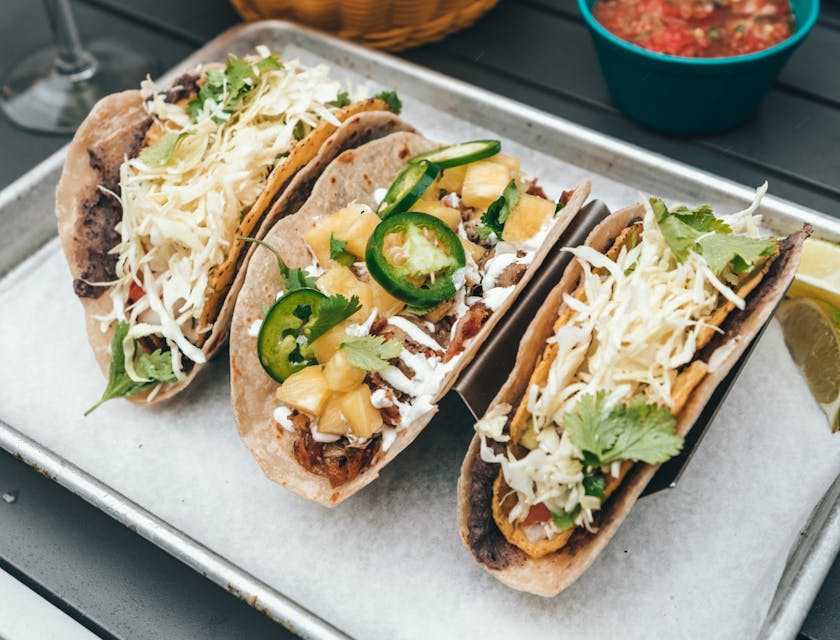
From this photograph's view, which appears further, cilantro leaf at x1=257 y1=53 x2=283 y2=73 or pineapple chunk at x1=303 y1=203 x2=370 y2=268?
cilantro leaf at x1=257 y1=53 x2=283 y2=73

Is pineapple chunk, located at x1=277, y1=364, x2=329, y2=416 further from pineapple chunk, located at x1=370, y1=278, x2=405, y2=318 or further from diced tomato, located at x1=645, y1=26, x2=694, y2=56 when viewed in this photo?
diced tomato, located at x1=645, y1=26, x2=694, y2=56

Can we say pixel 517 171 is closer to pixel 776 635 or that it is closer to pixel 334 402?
pixel 334 402

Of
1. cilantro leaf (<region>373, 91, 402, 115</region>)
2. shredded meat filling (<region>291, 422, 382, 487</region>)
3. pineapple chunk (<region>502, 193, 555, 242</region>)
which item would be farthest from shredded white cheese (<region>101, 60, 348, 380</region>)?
pineapple chunk (<region>502, 193, 555, 242</region>)

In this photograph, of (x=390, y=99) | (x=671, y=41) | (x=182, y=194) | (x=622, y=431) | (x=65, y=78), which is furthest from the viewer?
(x=65, y=78)

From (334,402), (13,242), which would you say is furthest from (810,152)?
(13,242)

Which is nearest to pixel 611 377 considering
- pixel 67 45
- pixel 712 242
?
pixel 712 242

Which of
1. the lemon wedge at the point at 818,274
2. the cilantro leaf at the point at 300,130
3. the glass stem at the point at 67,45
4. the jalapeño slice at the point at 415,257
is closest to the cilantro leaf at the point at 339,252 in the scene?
the jalapeño slice at the point at 415,257

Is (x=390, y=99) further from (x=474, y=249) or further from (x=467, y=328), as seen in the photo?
(x=467, y=328)

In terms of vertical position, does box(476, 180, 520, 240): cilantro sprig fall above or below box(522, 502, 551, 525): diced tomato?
above

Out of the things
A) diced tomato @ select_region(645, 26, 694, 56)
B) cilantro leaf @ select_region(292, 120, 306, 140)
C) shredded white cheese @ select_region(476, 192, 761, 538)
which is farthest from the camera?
diced tomato @ select_region(645, 26, 694, 56)
